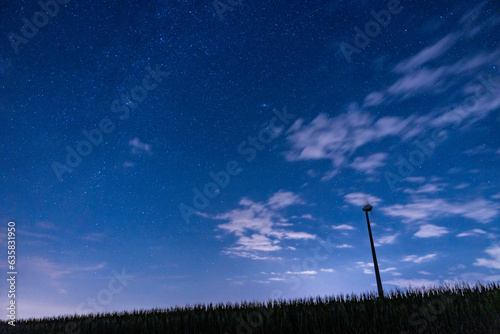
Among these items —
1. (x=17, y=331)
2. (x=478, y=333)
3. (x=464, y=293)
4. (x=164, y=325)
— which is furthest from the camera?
(x=17, y=331)

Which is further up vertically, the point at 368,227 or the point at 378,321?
the point at 368,227

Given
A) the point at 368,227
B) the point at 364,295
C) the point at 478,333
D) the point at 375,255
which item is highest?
the point at 368,227

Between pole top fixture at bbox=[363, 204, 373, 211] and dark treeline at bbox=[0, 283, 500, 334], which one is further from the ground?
pole top fixture at bbox=[363, 204, 373, 211]

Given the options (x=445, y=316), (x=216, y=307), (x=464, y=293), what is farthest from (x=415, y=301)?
(x=216, y=307)

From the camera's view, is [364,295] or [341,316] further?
[364,295]

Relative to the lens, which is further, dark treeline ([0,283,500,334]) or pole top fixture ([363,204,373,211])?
pole top fixture ([363,204,373,211])

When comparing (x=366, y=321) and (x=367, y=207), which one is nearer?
(x=366, y=321)

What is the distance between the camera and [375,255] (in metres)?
24.8

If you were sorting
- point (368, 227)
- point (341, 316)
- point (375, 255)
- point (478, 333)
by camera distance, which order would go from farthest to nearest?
Result: point (368, 227) → point (375, 255) → point (341, 316) → point (478, 333)

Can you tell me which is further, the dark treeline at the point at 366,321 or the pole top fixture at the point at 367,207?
the pole top fixture at the point at 367,207

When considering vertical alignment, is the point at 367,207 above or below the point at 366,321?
above

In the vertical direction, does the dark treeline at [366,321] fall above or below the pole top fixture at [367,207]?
below

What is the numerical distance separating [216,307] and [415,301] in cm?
922

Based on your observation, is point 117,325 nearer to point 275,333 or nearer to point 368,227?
point 275,333
